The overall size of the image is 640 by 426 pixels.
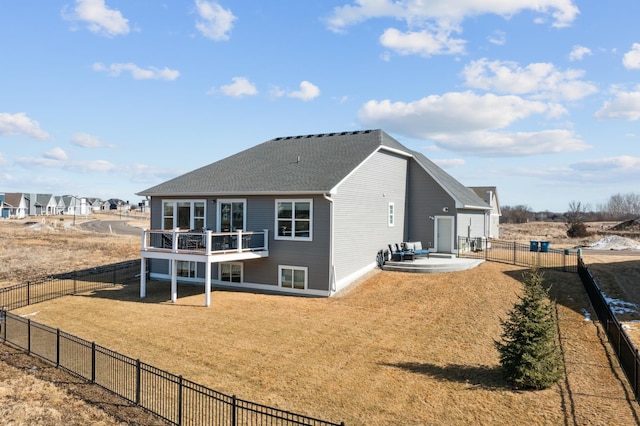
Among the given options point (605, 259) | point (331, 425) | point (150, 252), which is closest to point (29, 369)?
point (150, 252)

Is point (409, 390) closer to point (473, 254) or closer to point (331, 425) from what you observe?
point (331, 425)

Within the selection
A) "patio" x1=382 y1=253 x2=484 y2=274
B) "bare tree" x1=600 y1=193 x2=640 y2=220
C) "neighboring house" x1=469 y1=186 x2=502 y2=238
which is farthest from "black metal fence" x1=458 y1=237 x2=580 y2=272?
"bare tree" x1=600 y1=193 x2=640 y2=220

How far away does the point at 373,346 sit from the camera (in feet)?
44.0

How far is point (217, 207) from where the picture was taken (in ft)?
74.8

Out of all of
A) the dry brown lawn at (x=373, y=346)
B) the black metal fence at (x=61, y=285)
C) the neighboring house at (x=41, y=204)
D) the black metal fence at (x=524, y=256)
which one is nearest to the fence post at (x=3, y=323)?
the dry brown lawn at (x=373, y=346)

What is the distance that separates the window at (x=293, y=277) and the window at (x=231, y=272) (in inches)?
98.3

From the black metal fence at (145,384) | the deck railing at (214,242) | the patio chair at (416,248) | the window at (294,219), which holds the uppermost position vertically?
the window at (294,219)

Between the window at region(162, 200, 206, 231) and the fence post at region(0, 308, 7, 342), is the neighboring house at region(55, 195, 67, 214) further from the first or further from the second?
the fence post at region(0, 308, 7, 342)

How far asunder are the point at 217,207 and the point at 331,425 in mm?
16922

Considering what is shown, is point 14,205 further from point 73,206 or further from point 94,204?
point 94,204

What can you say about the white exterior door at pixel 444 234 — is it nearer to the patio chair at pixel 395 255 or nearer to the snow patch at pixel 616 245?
→ the patio chair at pixel 395 255

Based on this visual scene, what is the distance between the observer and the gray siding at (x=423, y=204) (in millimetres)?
26344

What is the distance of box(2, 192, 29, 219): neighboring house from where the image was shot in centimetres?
11369

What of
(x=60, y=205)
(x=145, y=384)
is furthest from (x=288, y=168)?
(x=60, y=205)
